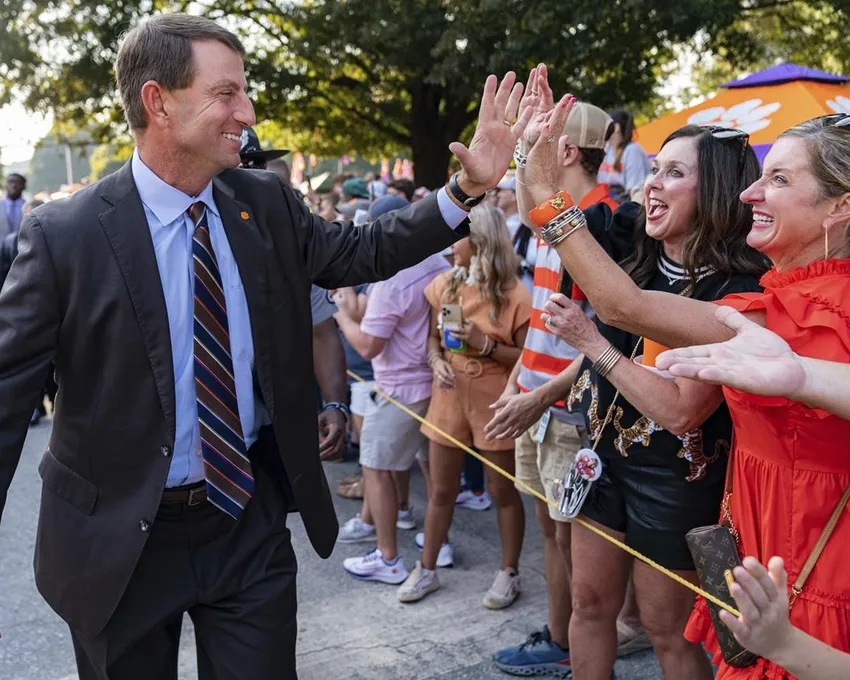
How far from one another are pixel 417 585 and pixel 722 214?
103 inches

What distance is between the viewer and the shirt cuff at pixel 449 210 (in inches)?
96.3

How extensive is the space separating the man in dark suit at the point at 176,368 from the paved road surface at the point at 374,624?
147 centimetres

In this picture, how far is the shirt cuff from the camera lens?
2447 mm

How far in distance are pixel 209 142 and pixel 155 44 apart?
0.28 metres

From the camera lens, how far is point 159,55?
2.26 meters

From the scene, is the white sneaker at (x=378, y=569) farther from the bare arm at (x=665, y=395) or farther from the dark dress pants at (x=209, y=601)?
the bare arm at (x=665, y=395)

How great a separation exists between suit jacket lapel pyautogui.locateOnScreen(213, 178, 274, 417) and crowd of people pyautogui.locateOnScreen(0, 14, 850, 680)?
72mm

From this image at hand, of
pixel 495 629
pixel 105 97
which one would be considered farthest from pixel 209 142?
pixel 105 97

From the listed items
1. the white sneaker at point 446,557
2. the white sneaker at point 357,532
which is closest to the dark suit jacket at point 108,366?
the white sneaker at point 446,557

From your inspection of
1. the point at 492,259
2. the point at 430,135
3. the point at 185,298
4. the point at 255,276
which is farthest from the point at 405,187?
the point at 430,135

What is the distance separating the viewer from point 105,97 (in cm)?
1575

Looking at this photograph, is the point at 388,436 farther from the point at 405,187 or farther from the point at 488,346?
the point at 405,187

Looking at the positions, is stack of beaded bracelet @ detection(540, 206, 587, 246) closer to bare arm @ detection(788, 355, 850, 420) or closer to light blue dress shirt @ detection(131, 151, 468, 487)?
bare arm @ detection(788, 355, 850, 420)

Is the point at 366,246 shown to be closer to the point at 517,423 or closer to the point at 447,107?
the point at 517,423
